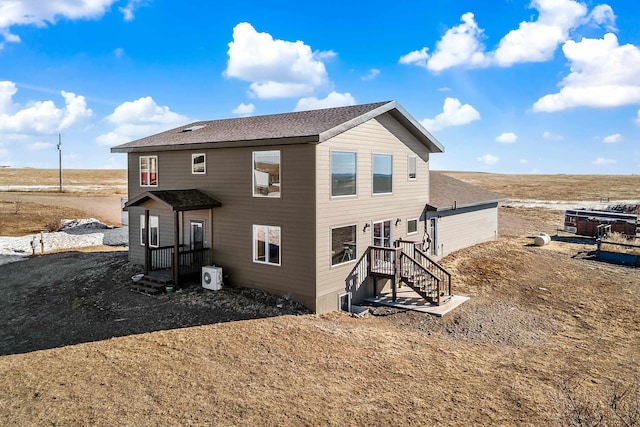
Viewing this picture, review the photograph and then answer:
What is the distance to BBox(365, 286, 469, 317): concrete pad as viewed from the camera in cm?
1363

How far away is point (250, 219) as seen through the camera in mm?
14211

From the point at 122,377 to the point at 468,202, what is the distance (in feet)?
59.5

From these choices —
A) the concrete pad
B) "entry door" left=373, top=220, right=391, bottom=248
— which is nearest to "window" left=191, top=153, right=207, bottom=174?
"entry door" left=373, top=220, right=391, bottom=248

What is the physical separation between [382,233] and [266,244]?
455 cm

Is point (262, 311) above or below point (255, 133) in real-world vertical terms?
below

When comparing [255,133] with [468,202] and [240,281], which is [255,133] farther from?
[468,202]

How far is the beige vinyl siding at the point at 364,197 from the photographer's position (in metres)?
12.9

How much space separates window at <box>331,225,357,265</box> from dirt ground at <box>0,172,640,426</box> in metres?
1.85

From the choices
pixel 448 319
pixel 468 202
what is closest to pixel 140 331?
pixel 448 319

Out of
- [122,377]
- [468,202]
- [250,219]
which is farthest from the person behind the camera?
[468,202]

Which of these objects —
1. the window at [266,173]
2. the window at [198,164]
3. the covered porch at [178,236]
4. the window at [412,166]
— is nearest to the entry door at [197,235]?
the covered porch at [178,236]

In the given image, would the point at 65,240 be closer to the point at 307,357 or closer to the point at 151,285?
the point at 151,285

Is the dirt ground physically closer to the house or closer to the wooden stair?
the wooden stair

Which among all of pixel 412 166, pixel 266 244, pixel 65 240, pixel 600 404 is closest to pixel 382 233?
pixel 412 166
